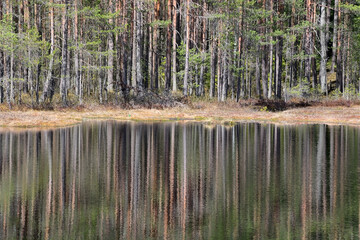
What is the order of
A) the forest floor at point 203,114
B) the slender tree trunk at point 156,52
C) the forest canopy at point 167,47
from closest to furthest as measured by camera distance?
1. the forest floor at point 203,114
2. the forest canopy at point 167,47
3. the slender tree trunk at point 156,52

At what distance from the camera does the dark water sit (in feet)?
35.9

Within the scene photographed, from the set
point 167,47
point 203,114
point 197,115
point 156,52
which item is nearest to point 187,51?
point 167,47

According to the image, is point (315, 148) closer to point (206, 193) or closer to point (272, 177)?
point (272, 177)

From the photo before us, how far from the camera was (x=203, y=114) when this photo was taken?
45531 millimetres

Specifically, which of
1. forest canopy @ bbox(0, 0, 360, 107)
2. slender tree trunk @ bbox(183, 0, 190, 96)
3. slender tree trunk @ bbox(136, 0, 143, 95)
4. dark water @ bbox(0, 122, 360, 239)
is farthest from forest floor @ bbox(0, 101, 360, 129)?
dark water @ bbox(0, 122, 360, 239)

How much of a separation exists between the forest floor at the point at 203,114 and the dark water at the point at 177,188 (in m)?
12.1

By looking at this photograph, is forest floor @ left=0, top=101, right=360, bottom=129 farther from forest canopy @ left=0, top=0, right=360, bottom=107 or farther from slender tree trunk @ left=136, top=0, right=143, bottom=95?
slender tree trunk @ left=136, top=0, right=143, bottom=95

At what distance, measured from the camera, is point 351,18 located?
70.4 meters

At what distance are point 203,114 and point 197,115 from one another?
2.89 feet

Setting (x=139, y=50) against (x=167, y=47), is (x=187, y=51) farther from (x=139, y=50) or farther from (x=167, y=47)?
(x=167, y=47)

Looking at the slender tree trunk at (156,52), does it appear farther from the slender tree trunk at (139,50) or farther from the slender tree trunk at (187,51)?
the slender tree trunk at (187,51)

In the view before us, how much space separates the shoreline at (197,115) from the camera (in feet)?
125

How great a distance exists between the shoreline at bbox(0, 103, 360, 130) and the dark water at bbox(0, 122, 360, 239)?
10.8 m

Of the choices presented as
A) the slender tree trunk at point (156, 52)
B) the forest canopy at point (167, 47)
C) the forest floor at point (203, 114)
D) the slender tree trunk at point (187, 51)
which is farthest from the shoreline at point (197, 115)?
the slender tree trunk at point (156, 52)
